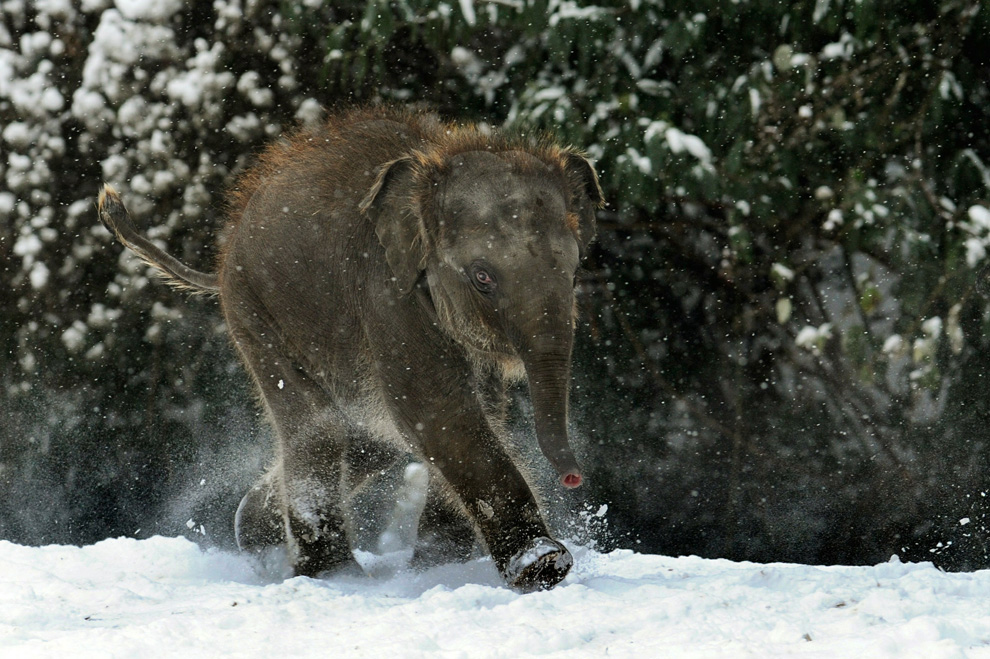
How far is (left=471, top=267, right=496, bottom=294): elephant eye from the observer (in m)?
4.06

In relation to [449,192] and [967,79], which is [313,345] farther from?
[967,79]

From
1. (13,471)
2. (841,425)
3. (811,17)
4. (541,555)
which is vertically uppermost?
(811,17)

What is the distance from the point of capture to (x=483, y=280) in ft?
13.4

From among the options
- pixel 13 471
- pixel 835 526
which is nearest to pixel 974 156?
pixel 835 526

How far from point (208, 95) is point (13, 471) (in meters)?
2.59

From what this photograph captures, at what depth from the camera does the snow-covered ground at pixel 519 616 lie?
3.08 meters

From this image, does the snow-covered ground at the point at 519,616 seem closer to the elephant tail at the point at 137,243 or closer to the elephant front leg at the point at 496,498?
the elephant front leg at the point at 496,498

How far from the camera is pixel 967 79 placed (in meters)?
5.73

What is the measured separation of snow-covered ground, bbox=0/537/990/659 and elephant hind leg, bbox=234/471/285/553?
773mm

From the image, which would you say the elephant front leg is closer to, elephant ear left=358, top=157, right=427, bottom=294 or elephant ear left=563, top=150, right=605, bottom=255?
elephant ear left=358, top=157, right=427, bottom=294

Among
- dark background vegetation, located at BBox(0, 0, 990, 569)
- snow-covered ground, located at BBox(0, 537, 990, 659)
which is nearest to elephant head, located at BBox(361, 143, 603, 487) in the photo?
snow-covered ground, located at BBox(0, 537, 990, 659)

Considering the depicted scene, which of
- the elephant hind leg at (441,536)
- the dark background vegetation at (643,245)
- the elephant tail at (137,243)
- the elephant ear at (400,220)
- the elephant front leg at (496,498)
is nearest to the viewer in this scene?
the elephant front leg at (496,498)

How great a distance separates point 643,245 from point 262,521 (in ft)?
8.35

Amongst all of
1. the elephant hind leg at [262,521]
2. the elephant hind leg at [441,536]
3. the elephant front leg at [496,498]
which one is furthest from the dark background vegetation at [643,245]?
the elephant front leg at [496,498]
